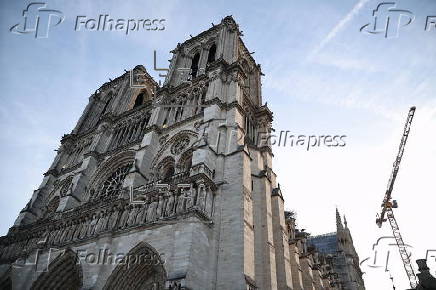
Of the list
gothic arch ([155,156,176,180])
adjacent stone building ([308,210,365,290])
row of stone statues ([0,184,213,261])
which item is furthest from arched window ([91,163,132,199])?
adjacent stone building ([308,210,365,290])

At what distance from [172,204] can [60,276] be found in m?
6.40

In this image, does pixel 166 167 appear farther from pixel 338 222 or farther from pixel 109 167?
pixel 338 222

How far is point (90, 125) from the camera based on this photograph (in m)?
28.3

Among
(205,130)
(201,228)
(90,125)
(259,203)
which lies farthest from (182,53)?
(201,228)

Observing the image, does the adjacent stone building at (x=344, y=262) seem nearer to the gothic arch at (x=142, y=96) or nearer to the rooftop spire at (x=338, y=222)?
the rooftop spire at (x=338, y=222)

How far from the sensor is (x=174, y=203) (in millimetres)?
13078

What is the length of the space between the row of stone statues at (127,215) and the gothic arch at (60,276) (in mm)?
758

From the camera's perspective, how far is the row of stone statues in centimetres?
1278

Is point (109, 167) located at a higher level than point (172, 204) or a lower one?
higher

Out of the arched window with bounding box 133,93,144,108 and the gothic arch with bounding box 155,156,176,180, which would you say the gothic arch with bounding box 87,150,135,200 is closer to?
the gothic arch with bounding box 155,156,176,180

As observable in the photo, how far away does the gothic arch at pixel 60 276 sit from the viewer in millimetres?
14203

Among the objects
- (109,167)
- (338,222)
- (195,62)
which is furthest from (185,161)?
(338,222)

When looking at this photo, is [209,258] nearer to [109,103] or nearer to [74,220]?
[74,220]

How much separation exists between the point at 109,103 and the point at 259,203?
64.8 ft
